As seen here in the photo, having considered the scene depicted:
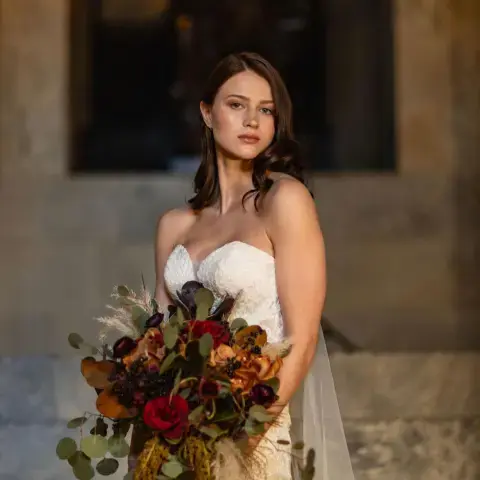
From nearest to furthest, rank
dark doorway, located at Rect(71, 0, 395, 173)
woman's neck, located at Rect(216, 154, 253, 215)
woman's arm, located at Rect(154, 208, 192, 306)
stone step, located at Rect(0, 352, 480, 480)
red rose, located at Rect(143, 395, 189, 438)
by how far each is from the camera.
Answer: red rose, located at Rect(143, 395, 189, 438) → woman's neck, located at Rect(216, 154, 253, 215) → woman's arm, located at Rect(154, 208, 192, 306) → stone step, located at Rect(0, 352, 480, 480) → dark doorway, located at Rect(71, 0, 395, 173)

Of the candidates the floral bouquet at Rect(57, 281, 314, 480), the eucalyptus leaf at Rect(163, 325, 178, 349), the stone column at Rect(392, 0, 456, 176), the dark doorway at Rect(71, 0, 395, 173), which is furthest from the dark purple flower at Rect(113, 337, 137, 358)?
the dark doorway at Rect(71, 0, 395, 173)

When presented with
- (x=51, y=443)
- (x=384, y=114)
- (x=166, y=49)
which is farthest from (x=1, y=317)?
(x=384, y=114)

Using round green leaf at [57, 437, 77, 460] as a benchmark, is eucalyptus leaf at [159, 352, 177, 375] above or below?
above

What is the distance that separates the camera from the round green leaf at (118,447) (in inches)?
72.1

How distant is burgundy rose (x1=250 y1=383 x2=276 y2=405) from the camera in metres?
1.76

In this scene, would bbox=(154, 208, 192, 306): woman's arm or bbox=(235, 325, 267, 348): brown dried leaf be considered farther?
bbox=(154, 208, 192, 306): woman's arm

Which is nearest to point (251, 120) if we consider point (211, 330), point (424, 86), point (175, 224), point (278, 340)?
point (175, 224)

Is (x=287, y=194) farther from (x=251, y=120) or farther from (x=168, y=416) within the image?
(x=168, y=416)

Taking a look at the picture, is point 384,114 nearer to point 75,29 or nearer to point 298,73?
point 298,73

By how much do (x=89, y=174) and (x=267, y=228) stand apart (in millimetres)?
2823

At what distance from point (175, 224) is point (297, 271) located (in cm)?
60

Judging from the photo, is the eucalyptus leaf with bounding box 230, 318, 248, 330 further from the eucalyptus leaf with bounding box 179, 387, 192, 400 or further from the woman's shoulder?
the woman's shoulder

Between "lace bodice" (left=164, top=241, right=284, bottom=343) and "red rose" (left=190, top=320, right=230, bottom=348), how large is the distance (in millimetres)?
372

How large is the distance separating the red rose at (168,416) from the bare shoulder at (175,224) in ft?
3.03
